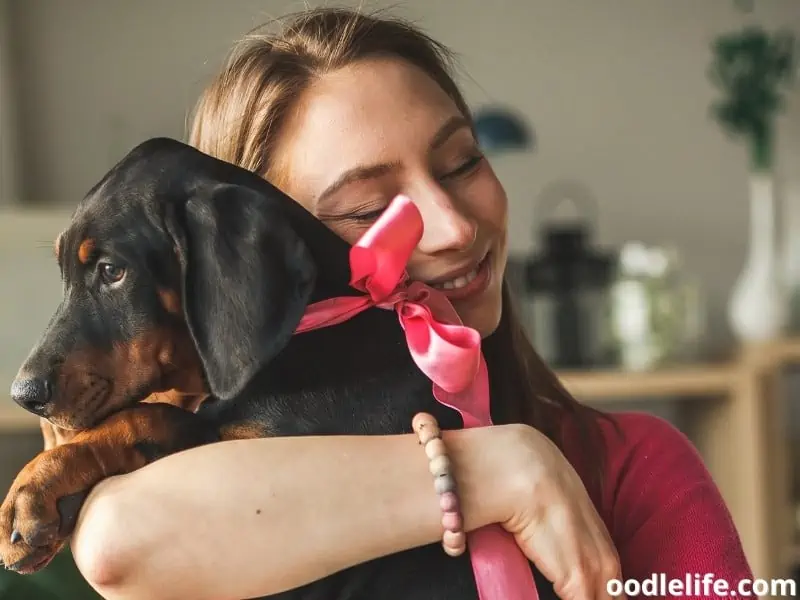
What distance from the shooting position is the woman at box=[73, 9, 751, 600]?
29.0 inches

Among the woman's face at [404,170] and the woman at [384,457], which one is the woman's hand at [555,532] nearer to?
the woman at [384,457]

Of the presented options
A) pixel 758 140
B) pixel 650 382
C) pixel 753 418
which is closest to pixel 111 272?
pixel 650 382

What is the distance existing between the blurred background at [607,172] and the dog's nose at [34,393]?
1.77 m

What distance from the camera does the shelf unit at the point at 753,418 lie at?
267cm

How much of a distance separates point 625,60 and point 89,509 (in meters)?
2.77

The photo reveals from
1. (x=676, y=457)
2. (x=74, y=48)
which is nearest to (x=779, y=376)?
(x=676, y=457)

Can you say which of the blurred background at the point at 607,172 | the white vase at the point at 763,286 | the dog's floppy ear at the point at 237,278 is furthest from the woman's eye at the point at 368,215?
the white vase at the point at 763,286

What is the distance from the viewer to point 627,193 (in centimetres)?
318

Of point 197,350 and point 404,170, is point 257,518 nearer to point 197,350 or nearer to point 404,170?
point 197,350

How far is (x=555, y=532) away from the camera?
30.5 inches

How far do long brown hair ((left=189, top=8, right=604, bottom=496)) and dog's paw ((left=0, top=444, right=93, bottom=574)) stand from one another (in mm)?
345

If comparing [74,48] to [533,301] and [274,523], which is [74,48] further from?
[274,523]

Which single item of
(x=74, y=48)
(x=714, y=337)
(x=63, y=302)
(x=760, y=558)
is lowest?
(x=760, y=558)

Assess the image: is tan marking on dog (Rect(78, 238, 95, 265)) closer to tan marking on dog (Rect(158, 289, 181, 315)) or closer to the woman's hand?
tan marking on dog (Rect(158, 289, 181, 315))
